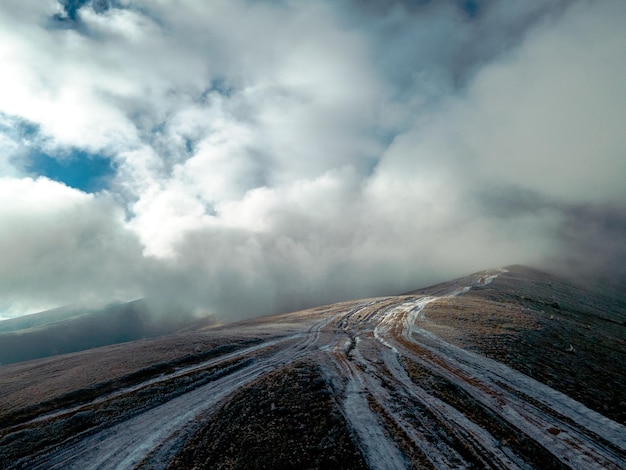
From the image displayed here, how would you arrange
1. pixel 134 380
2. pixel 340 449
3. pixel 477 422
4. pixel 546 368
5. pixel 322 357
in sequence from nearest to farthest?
pixel 340 449 < pixel 477 422 < pixel 546 368 < pixel 134 380 < pixel 322 357

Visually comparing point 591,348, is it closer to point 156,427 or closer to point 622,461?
point 622,461

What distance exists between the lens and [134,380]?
91.8 ft

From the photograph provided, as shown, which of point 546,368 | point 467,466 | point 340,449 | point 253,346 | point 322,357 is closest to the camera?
point 467,466

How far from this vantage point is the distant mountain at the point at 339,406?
15375mm

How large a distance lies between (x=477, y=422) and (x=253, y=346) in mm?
28526

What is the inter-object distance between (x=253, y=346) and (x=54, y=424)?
21462 mm

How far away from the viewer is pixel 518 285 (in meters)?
84.2

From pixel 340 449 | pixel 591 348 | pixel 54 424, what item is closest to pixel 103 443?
pixel 54 424

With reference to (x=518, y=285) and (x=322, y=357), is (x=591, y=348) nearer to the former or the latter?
(x=322, y=357)

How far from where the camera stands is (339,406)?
1969 cm

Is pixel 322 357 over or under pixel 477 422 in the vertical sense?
over

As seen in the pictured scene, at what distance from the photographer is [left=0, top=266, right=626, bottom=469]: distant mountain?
15.4 metres

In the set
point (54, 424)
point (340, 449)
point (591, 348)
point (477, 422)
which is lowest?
point (591, 348)

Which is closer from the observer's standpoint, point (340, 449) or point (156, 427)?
point (340, 449)
